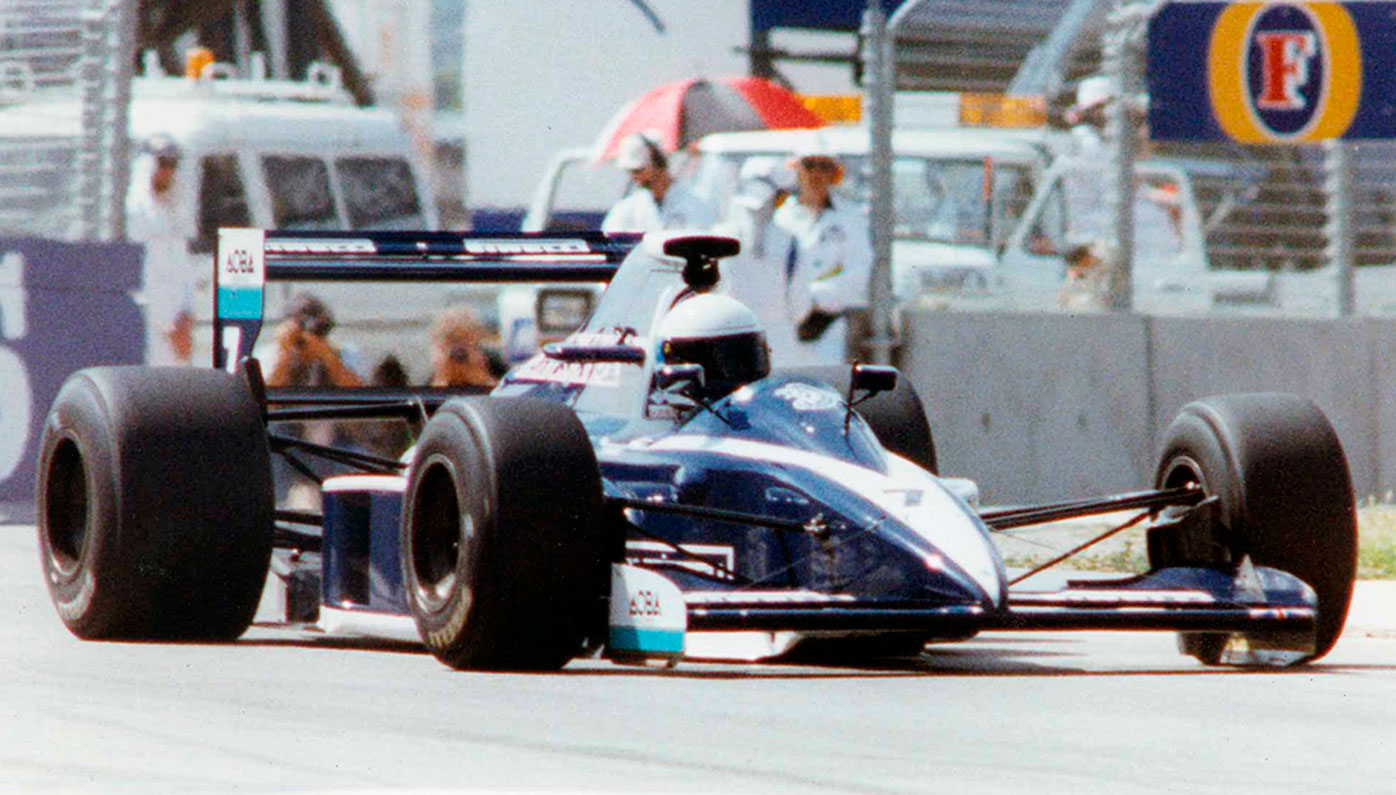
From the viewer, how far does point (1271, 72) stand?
47.9 feet

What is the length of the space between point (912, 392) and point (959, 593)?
2375 mm

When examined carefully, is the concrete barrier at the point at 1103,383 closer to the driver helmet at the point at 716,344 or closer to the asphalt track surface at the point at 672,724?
the asphalt track surface at the point at 672,724

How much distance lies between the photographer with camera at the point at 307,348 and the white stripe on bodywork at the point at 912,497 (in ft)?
15.2

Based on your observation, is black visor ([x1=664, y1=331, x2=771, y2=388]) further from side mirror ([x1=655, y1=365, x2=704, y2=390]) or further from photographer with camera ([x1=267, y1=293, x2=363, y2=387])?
photographer with camera ([x1=267, y1=293, x2=363, y2=387])

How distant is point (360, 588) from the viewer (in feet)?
28.4

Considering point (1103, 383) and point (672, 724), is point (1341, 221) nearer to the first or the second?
point (1103, 383)

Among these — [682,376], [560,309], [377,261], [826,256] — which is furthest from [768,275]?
[682,376]

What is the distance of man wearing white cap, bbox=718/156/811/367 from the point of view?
1380cm

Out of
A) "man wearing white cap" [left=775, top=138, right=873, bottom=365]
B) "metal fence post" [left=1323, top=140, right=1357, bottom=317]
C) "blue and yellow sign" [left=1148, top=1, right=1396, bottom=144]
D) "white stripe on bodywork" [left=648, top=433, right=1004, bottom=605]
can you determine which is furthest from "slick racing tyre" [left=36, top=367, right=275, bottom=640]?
"metal fence post" [left=1323, top=140, right=1357, bottom=317]

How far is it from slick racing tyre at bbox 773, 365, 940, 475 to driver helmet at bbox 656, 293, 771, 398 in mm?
1104

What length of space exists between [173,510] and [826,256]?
598cm

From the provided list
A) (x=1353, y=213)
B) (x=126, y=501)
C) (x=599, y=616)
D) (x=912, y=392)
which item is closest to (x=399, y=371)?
(x=912, y=392)

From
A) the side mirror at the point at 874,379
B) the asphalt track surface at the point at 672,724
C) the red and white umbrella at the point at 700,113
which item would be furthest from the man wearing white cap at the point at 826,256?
the red and white umbrella at the point at 700,113

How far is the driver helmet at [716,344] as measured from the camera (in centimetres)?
845
